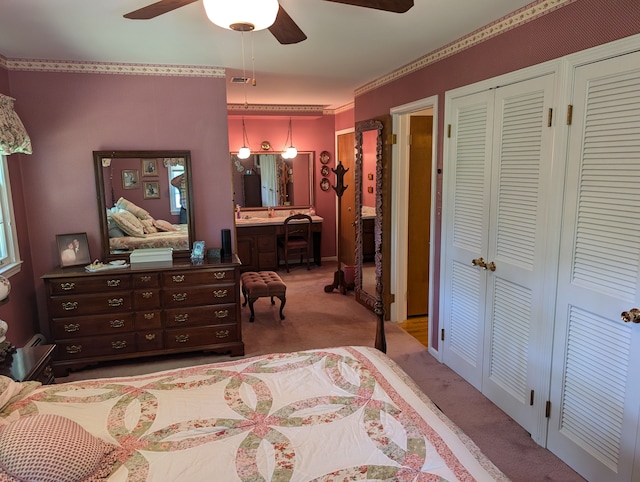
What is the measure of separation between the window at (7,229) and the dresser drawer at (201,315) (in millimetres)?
1194

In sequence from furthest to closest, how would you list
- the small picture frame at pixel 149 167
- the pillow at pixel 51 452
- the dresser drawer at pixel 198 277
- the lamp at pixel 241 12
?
the small picture frame at pixel 149 167, the dresser drawer at pixel 198 277, the lamp at pixel 241 12, the pillow at pixel 51 452

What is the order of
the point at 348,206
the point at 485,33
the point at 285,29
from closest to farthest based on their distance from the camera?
the point at 285,29 → the point at 485,33 → the point at 348,206

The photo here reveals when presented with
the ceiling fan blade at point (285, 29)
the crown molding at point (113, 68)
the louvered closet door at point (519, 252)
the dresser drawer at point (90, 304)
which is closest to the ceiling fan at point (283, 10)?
the ceiling fan blade at point (285, 29)

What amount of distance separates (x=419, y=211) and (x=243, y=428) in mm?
3249

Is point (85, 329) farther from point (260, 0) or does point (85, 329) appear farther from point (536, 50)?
point (536, 50)

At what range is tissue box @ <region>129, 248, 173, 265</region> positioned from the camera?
11.8ft

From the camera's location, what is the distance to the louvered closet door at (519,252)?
2355 millimetres

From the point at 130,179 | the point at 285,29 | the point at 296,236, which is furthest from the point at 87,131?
the point at 296,236

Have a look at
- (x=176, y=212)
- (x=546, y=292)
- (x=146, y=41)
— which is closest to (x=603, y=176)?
(x=546, y=292)

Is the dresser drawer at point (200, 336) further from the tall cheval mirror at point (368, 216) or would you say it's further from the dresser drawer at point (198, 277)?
the tall cheval mirror at point (368, 216)

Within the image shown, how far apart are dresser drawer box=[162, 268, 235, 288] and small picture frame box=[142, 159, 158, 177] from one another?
Answer: 3.04 feet

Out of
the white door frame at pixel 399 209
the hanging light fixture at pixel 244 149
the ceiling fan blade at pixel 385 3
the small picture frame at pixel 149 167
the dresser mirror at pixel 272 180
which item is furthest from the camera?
the dresser mirror at pixel 272 180

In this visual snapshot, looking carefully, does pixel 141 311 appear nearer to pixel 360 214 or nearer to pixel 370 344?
pixel 370 344

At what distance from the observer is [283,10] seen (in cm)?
180
